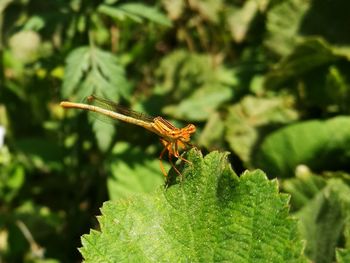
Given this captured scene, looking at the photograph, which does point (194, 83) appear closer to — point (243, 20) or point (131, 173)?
point (243, 20)

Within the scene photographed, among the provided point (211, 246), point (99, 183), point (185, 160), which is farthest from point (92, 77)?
point (211, 246)

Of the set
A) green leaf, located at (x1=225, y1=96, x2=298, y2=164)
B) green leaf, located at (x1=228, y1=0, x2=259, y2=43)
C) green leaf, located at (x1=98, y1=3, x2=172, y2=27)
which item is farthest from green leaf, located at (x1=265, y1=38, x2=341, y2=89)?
green leaf, located at (x1=98, y1=3, x2=172, y2=27)

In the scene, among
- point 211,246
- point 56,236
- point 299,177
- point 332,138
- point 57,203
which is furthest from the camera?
point 57,203

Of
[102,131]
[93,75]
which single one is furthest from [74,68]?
[102,131]

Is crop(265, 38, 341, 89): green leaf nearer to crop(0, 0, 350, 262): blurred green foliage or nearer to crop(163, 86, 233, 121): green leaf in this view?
crop(0, 0, 350, 262): blurred green foliage

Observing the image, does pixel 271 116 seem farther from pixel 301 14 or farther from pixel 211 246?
pixel 211 246

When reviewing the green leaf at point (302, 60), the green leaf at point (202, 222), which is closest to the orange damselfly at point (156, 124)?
A: the green leaf at point (202, 222)
